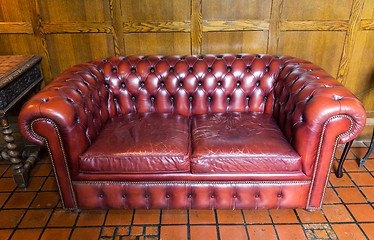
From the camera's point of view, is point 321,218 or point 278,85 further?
point 278,85

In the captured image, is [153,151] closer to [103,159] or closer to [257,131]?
[103,159]

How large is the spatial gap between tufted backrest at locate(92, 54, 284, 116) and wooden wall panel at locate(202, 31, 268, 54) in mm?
331

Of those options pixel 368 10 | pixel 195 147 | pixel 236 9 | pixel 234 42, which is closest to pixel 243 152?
pixel 195 147

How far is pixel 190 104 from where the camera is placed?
2725mm

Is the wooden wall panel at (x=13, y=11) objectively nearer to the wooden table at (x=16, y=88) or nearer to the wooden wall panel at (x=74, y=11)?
the wooden wall panel at (x=74, y=11)

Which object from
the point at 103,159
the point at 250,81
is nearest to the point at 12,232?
the point at 103,159

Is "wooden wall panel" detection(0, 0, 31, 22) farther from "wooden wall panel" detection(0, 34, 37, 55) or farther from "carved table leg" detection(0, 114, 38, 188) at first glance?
"carved table leg" detection(0, 114, 38, 188)

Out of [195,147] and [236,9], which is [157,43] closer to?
[236,9]

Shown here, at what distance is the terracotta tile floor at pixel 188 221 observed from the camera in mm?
2107

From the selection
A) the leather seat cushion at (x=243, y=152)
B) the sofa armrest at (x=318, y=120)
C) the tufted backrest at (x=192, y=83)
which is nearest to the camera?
the sofa armrest at (x=318, y=120)

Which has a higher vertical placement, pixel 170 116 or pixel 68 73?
pixel 68 73

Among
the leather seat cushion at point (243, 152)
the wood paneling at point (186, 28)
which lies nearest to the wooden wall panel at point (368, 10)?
the wood paneling at point (186, 28)

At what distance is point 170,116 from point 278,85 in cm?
96

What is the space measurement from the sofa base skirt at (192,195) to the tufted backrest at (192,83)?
0.76 m
